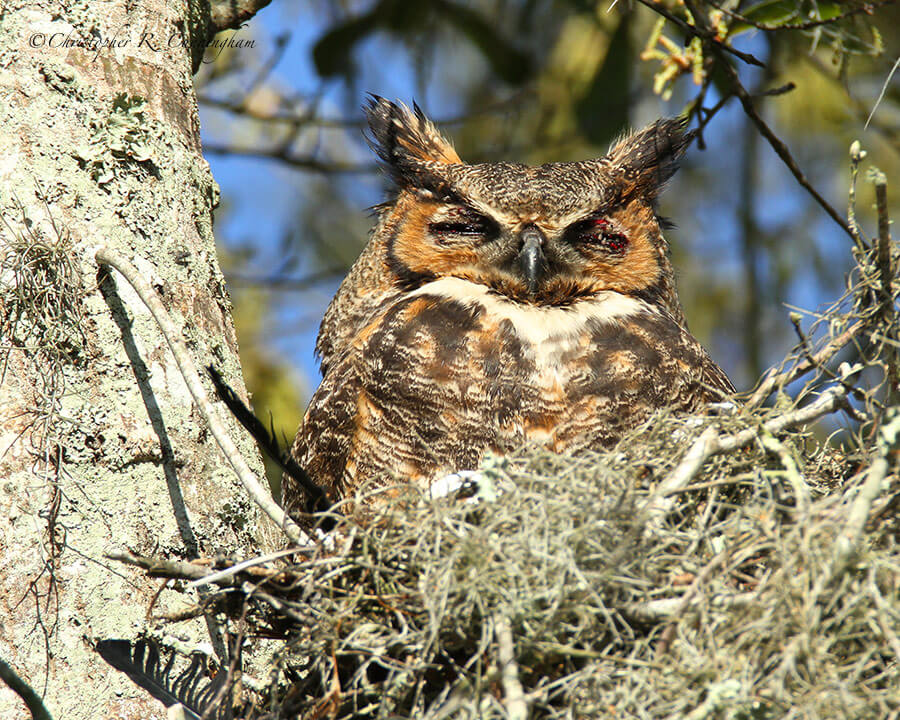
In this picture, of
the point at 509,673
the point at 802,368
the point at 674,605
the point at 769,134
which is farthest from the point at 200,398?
the point at 769,134

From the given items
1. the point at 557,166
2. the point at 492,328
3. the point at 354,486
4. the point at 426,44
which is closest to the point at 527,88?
the point at 426,44

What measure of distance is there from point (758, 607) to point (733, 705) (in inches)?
6.1

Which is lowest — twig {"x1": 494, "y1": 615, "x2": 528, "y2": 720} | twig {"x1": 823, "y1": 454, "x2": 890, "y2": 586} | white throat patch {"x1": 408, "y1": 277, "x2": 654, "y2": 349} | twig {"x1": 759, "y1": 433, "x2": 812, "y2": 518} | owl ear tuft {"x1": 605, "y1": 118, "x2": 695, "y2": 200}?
twig {"x1": 494, "y1": 615, "x2": 528, "y2": 720}

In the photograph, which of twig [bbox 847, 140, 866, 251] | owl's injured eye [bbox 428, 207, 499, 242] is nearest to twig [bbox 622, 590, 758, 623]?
twig [bbox 847, 140, 866, 251]

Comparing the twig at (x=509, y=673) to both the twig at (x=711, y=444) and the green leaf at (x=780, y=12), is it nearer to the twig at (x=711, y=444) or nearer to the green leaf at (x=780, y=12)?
the twig at (x=711, y=444)

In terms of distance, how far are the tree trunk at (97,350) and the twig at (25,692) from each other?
0.46ft

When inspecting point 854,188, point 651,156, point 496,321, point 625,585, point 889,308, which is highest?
point 651,156

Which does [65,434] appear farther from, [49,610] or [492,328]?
[492,328]

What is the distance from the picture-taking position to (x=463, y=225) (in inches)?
103

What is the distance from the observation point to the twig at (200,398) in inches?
63.1

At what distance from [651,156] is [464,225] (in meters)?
0.64

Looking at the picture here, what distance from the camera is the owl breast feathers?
2131 millimetres

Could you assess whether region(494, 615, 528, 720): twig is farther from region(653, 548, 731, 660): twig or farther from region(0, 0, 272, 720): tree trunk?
region(0, 0, 272, 720): tree trunk

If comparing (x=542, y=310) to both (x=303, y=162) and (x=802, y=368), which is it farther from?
(x=303, y=162)
